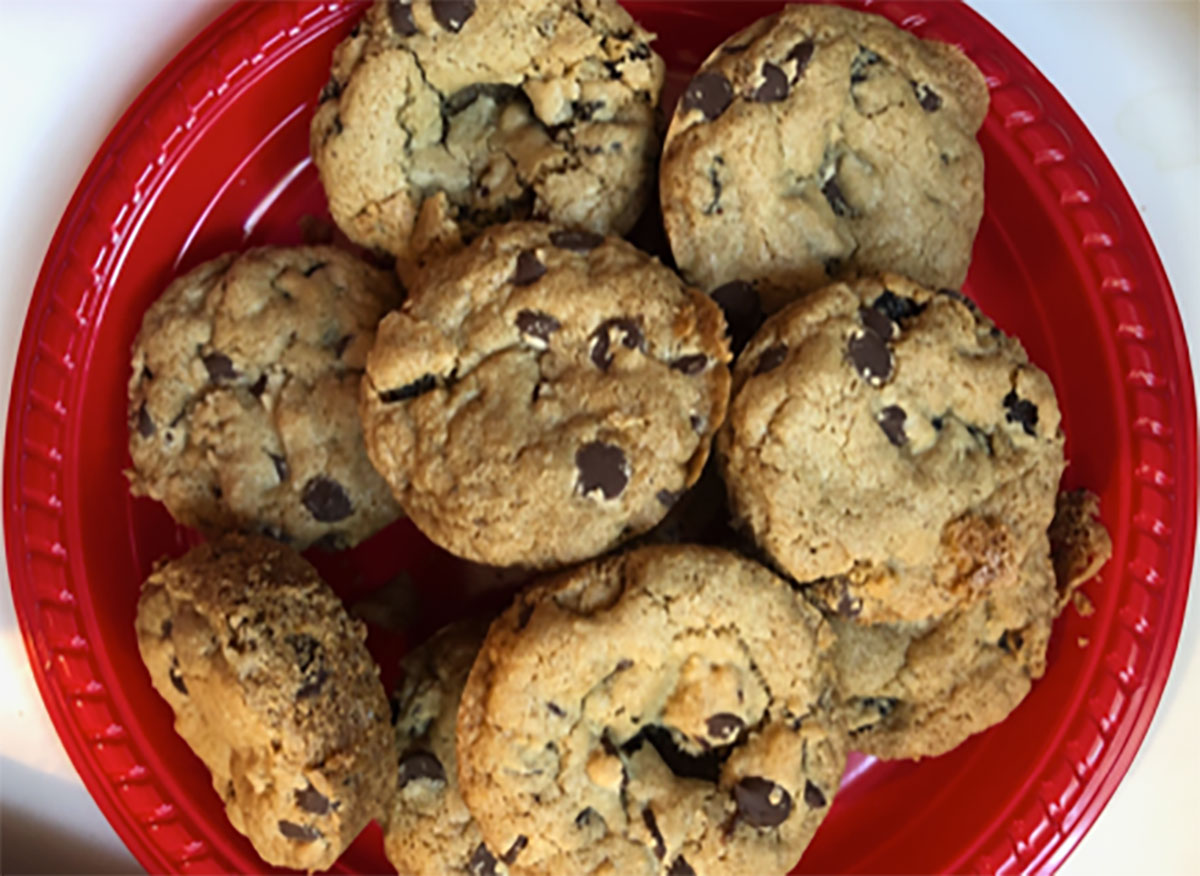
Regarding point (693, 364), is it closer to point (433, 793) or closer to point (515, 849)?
point (515, 849)

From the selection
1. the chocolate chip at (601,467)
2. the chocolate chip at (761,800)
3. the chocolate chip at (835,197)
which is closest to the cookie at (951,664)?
the chocolate chip at (761,800)

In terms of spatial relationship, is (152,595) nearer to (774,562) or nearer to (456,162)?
(456,162)

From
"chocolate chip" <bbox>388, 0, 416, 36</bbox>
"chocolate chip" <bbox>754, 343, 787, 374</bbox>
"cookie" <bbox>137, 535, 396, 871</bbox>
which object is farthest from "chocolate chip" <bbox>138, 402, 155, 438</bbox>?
"chocolate chip" <bbox>754, 343, 787, 374</bbox>

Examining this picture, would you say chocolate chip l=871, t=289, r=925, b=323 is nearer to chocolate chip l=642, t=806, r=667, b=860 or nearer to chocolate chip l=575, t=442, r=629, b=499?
chocolate chip l=575, t=442, r=629, b=499

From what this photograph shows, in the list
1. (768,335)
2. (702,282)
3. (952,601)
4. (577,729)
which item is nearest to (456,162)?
(702,282)

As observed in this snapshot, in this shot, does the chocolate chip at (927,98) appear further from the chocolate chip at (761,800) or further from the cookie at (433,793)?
the cookie at (433,793)

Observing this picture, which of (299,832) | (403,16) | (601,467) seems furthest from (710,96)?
(299,832)
